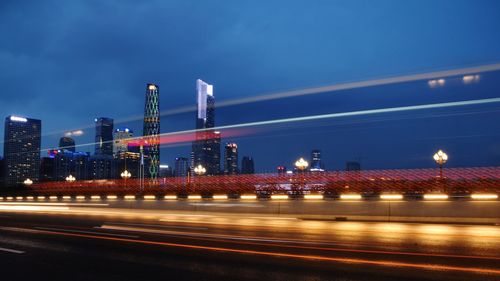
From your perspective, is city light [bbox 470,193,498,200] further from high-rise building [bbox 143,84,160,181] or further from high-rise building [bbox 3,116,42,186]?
high-rise building [bbox 3,116,42,186]

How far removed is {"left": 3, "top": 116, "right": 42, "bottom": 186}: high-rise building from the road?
6138cm

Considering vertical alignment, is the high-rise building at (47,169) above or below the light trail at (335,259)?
above

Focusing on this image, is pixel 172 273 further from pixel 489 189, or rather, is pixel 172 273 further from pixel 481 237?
pixel 489 189

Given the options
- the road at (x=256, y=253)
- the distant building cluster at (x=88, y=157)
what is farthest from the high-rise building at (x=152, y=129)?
the road at (x=256, y=253)

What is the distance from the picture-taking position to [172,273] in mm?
8398

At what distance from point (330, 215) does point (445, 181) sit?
486 centimetres

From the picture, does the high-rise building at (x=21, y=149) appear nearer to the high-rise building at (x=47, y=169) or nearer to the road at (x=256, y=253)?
the high-rise building at (x=47, y=169)

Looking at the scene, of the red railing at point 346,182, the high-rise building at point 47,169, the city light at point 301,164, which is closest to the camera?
the red railing at point 346,182

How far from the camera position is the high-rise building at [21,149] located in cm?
7269

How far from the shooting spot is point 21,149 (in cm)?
7781

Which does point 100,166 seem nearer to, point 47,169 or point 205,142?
point 47,169

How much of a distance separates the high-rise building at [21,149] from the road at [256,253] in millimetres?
61385

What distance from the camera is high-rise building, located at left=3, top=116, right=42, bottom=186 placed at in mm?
72688

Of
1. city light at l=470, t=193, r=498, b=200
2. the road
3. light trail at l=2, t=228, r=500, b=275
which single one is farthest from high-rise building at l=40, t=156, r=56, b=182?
city light at l=470, t=193, r=498, b=200
